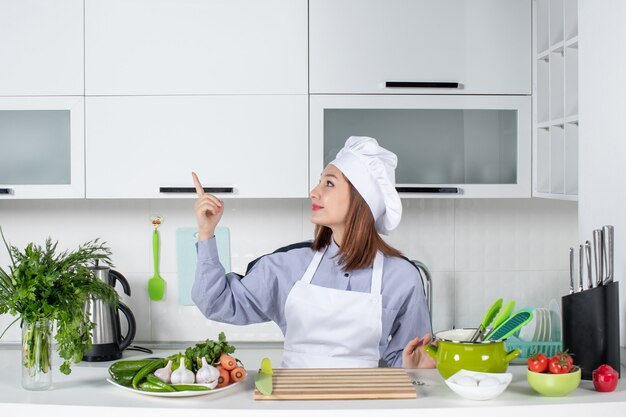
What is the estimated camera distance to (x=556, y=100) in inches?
109

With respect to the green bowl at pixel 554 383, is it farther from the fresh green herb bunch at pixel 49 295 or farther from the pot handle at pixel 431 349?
the fresh green herb bunch at pixel 49 295

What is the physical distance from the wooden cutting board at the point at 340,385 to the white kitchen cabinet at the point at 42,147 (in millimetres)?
1410

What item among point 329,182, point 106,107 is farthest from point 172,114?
point 329,182

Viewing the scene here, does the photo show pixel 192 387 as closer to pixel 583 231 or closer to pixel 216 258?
pixel 216 258

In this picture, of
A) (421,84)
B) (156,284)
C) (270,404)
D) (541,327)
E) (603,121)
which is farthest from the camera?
(156,284)

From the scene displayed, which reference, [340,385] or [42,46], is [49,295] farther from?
[42,46]

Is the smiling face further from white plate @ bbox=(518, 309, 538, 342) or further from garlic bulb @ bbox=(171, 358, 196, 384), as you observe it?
white plate @ bbox=(518, 309, 538, 342)

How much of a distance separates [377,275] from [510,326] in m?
0.62

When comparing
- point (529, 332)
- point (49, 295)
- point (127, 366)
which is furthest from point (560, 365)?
point (529, 332)

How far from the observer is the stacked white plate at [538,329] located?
2957mm

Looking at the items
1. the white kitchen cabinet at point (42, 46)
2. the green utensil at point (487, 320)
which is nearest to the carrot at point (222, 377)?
the green utensil at point (487, 320)

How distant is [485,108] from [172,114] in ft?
3.84

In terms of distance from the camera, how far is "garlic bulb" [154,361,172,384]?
172cm

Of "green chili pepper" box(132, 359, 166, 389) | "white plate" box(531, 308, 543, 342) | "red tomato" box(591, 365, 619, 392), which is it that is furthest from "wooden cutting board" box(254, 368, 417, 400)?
"white plate" box(531, 308, 543, 342)
